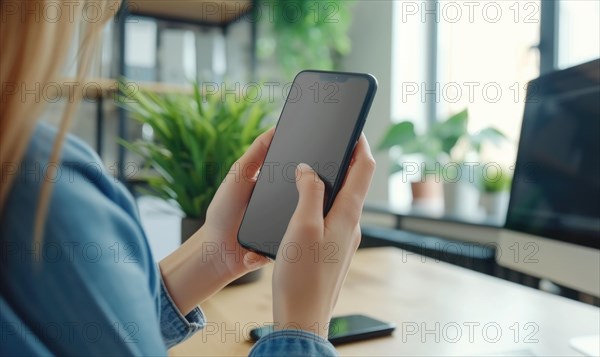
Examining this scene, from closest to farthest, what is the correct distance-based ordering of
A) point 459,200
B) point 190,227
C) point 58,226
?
1. point 58,226
2. point 190,227
3. point 459,200

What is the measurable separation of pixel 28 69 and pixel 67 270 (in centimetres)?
11

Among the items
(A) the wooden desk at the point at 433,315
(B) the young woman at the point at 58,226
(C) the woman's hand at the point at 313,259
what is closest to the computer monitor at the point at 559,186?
(A) the wooden desk at the point at 433,315

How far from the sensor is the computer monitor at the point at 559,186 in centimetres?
69

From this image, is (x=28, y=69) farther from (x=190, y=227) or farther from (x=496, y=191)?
(x=496, y=191)

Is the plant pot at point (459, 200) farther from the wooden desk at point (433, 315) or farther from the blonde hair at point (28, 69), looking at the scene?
the blonde hair at point (28, 69)

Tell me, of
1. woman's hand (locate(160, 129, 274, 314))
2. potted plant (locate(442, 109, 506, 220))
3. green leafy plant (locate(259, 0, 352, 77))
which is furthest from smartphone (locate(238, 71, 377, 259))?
green leafy plant (locate(259, 0, 352, 77))

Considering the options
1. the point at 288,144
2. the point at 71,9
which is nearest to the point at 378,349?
→ the point at 288,144

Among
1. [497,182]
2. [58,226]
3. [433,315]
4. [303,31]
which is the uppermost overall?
[303,31]

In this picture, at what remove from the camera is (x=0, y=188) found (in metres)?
0.29

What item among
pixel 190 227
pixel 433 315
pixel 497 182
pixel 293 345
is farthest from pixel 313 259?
pixel 497 182

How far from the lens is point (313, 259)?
0.43m

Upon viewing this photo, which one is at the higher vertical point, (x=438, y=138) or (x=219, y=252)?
(x=438, y=138)

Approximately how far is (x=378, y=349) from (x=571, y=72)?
0.46 metres

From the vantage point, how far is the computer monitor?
695 mm
